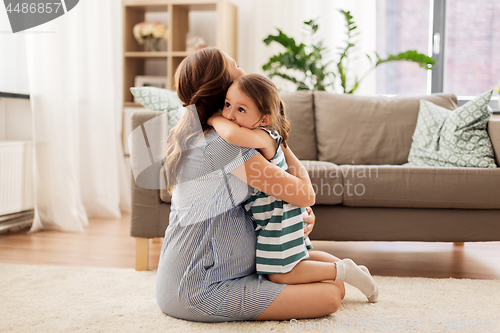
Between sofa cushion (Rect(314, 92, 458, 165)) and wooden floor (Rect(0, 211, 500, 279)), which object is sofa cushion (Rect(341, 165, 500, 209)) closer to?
wooden floor (Rect(0, 211, 500, 279))

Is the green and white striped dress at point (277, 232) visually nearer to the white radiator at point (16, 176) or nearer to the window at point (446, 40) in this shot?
the white radiator at point (16, 176)

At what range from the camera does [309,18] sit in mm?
3268

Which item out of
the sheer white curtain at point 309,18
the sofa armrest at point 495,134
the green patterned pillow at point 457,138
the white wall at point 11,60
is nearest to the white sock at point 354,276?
the green patterned pillow at point 457,138

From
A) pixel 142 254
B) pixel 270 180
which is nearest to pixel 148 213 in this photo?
pixel 142 254

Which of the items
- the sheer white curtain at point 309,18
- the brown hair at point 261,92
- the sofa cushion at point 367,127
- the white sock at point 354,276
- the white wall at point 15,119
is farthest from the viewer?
the sheer white curtain at point 309,18

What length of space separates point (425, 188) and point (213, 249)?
0.96 metres

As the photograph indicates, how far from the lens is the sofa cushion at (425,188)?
68.0 inches

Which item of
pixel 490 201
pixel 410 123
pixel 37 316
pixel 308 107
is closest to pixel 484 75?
pixel 410 123

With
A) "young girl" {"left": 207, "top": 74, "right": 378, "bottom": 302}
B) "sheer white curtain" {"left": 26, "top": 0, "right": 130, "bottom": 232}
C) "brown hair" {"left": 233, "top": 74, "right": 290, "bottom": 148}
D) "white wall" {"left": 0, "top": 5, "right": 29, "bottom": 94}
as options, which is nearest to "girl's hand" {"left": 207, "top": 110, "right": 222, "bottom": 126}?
"young girl" {"left": 207, "top": 74, "right": 378, "bottom": 302}

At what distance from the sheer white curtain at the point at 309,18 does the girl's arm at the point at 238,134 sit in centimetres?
215

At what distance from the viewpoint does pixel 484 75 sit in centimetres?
339

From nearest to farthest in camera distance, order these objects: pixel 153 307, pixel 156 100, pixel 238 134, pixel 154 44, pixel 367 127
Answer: pixel 238 134 → pixel 153 307 → pixel 156 100 → pixel 367 127 → pixel 154 44

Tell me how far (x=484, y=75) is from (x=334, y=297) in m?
2.88

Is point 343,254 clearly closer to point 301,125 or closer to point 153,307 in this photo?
point 301,125
